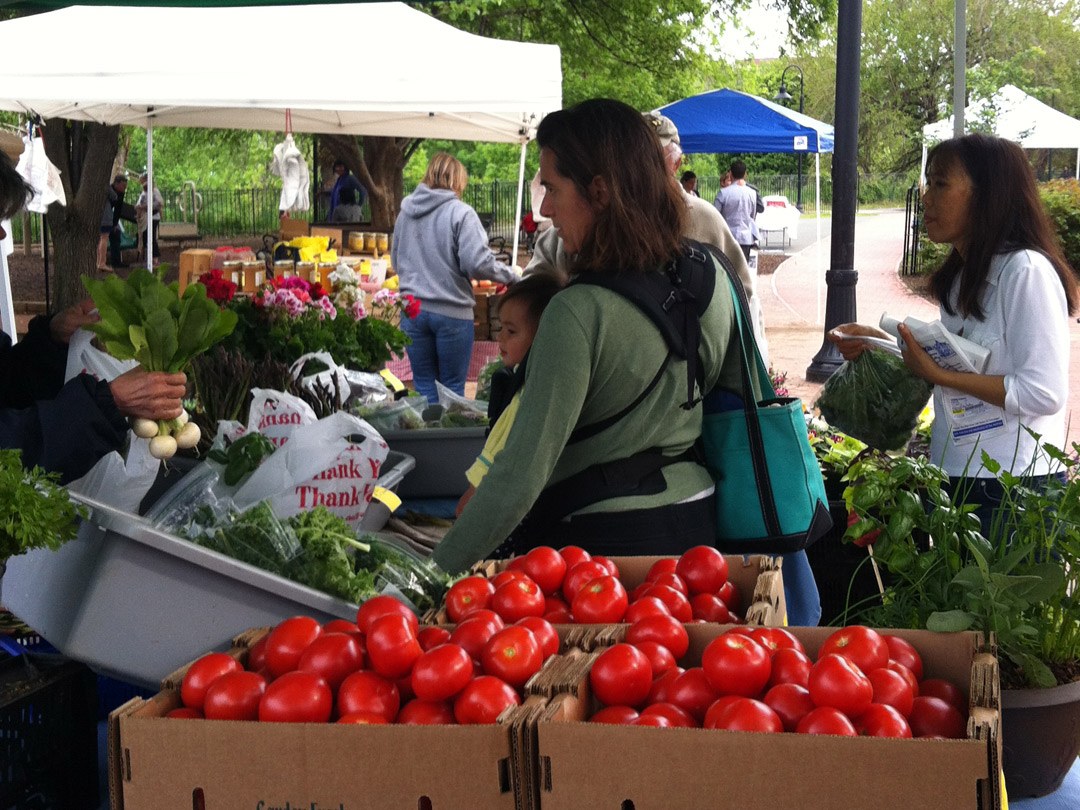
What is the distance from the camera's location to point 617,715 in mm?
1784

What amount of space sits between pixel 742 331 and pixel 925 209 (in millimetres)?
1118

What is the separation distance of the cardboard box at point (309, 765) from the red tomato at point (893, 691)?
0.54 m

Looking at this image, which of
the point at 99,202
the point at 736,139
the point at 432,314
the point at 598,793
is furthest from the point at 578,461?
the point at 736,139

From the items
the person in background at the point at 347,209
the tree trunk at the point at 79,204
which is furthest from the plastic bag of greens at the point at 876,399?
the person in background at the point at 347,209

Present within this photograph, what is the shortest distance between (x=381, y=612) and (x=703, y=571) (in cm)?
68

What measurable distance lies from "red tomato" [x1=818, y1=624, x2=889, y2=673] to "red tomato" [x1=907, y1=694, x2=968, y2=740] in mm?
87

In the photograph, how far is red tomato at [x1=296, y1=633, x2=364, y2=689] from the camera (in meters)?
1.87

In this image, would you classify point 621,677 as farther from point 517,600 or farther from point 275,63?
point 275,63

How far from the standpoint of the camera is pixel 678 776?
1.58 metres

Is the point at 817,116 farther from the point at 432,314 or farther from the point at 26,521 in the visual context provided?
the point at 26,521

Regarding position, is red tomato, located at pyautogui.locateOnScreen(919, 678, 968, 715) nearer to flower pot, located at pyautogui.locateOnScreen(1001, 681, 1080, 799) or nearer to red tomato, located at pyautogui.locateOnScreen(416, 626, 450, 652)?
flower pot, located at pyautogui.locateOnScreen(1001, 681, 1080, 799)

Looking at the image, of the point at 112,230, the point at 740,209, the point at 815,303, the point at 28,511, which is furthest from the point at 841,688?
the point at 112,230

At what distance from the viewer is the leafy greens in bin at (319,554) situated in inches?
98.5

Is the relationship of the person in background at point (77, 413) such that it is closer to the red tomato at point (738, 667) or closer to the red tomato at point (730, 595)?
the red tomato at point (730, 595)
